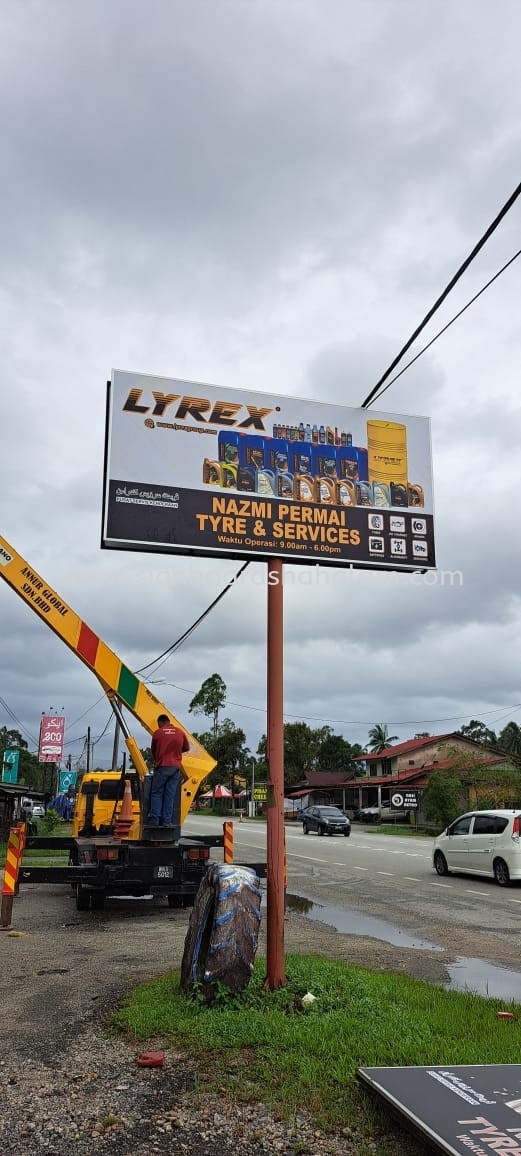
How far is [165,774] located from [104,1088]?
25.0ft

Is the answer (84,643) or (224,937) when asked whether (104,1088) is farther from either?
(84,643)

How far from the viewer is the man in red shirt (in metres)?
12.5

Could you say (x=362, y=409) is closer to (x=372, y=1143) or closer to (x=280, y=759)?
(x=280, y=759)

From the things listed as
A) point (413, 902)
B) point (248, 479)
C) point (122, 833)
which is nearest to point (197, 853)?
point (122, 833)

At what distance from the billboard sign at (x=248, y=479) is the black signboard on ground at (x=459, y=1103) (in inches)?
175

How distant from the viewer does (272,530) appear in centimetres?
795

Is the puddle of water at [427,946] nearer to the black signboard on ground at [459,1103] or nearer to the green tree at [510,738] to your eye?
the black signboard on ground at [459,1103]

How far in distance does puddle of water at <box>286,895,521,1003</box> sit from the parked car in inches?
1031

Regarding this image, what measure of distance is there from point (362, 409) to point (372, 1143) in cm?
623

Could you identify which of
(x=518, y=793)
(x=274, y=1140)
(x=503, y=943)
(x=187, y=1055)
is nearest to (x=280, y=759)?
(x=187, y=1055)

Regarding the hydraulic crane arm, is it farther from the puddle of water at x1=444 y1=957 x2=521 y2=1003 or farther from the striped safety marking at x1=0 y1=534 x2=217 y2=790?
the puddle of water at x1=444 y1=957 x2=521 y2=1003

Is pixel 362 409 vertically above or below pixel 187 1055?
above

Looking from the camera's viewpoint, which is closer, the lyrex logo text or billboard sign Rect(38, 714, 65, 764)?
the lyrex logo text

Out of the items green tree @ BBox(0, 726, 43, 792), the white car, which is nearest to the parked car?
the white car
